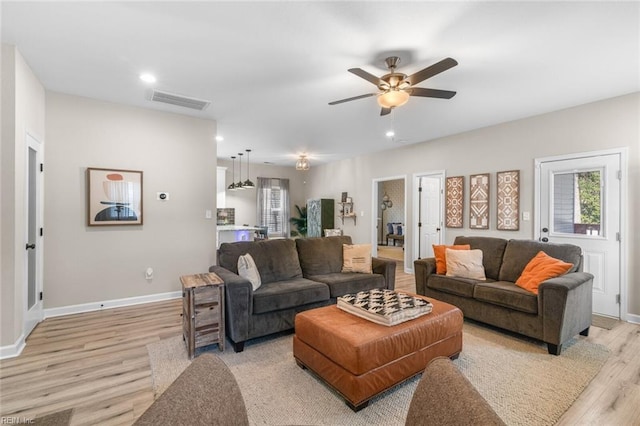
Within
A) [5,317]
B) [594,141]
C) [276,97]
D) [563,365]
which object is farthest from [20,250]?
[594,141]

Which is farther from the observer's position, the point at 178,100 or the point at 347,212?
the point at 347,212

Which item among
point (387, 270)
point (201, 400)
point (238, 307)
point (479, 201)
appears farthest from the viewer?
point (479, 201)

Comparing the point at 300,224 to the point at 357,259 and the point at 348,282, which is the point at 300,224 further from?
the point at 348,282

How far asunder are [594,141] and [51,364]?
6.17m

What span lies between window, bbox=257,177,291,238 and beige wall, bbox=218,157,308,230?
0.49 ft

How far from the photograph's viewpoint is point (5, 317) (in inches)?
102

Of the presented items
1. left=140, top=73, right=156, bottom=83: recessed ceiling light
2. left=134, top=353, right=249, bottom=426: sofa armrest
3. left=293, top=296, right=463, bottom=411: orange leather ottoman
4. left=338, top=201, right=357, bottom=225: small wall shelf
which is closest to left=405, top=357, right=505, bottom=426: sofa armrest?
left=134, top=353, right=249, bottom=426: sofa armrest

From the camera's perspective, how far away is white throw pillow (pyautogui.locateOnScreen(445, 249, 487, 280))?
3.59 metres

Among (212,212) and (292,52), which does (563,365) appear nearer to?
(292,52)

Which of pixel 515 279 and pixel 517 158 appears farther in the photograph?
pixel 517 158

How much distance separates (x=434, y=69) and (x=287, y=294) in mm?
2381

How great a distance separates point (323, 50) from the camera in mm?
2645

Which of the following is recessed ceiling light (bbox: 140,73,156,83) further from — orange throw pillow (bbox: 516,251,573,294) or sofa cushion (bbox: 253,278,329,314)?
orange throw pillow (bbox: 516,251,573,294)

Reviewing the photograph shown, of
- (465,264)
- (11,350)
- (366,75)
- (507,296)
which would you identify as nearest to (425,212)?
(465,264)
